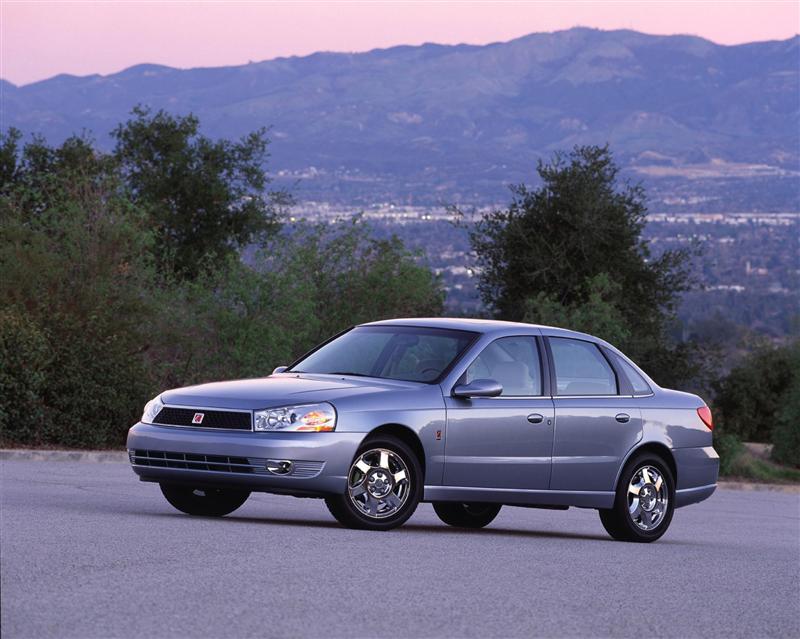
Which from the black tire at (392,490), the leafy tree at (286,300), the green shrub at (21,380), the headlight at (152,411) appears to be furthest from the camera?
the leafy tree at (286,300)

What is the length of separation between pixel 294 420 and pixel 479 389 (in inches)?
62.3

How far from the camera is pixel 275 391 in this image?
13062 millimetres

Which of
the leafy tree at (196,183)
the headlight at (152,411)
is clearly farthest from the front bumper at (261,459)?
the leafy tree at (196,183)

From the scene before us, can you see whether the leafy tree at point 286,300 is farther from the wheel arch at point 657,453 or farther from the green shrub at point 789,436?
the green shrub at point 789,436

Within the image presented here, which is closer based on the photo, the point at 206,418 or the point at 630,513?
the point at 206,418

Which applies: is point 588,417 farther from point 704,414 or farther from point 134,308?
point 134,308

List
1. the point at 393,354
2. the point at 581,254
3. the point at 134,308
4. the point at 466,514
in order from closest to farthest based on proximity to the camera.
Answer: the point at 393,354 < the point at 466,514 < the point at 134,308 < the point at 581,254

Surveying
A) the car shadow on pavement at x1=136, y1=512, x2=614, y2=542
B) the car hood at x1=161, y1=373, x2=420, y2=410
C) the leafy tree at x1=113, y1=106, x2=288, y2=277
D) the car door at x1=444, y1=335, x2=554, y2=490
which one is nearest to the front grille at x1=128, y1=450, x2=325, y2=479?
the car hood at x1=161, y1=373, x2=420, y2=410

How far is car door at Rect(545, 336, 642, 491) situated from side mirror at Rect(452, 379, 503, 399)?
1.01 meters

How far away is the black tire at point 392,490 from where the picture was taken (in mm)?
12781

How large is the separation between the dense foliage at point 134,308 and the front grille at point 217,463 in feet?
37.6

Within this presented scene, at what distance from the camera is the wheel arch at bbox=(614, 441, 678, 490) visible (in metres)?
14.8

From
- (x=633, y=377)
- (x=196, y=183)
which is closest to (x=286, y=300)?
(x=633, y=377)

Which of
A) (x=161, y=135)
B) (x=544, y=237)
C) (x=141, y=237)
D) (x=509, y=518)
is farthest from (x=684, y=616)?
(x=161, y=135)
